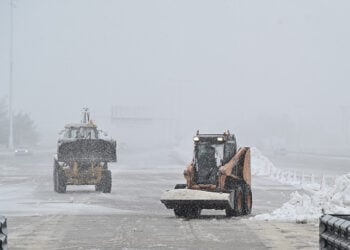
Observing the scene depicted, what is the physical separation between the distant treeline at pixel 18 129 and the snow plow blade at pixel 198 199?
124303mm

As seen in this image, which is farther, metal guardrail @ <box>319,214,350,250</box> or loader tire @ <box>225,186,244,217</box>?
loader tire @ <box>225,186,244,217</box>

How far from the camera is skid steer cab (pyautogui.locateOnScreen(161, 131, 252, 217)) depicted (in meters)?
20.3

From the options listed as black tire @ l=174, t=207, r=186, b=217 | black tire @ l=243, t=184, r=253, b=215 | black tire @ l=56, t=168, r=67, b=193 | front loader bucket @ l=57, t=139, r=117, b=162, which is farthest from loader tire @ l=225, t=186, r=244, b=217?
black tire @ l=56, t=168, r=67, b=193

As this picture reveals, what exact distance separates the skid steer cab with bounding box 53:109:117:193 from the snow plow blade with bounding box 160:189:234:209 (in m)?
11.4

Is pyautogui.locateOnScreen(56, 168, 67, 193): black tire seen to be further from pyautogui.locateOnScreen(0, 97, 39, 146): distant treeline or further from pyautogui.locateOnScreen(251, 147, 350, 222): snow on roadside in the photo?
pyautogui.locateOnScreen(0, 97, 39, 146): distant treeline

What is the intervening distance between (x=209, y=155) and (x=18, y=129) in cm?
12999

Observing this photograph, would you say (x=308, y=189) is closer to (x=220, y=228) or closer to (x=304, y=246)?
(x=220, y=228)

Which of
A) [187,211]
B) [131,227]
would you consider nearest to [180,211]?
[187,211]

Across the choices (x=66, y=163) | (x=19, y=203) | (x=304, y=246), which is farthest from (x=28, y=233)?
(x=66, y=163)

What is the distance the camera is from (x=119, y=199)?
2875 centimetres

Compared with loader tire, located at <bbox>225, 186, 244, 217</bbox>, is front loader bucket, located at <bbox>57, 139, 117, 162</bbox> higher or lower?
higher

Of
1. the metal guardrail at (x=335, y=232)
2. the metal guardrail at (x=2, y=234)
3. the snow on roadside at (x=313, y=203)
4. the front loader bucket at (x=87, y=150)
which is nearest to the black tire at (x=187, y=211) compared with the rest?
the snow on roadside at (x=313, y=203)

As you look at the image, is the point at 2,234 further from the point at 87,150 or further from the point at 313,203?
the point at 87,150

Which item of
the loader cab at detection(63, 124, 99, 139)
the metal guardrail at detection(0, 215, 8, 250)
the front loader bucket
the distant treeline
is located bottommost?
the distant treeline
